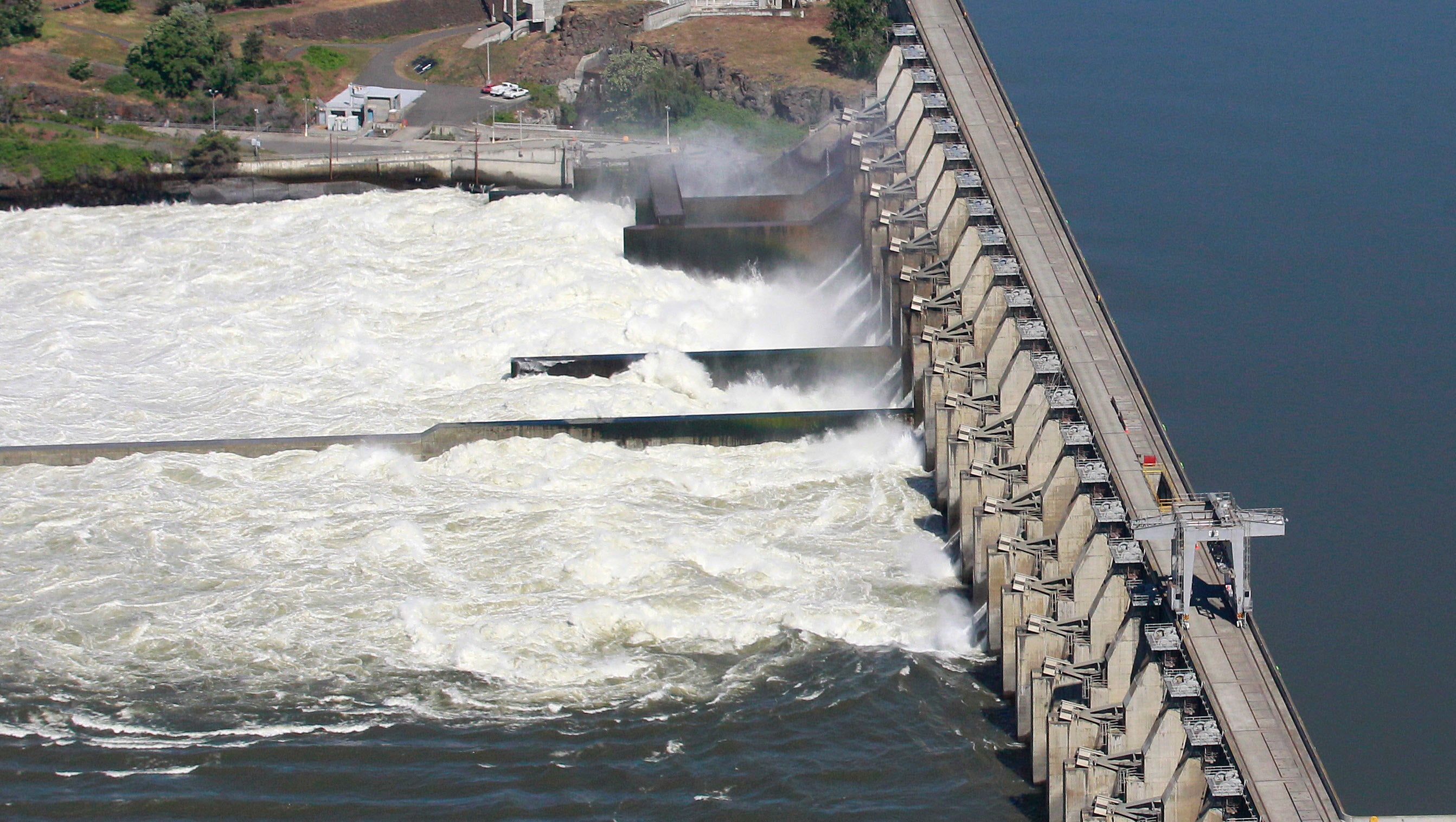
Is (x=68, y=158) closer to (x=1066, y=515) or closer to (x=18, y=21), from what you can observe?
(x=18, y=21)

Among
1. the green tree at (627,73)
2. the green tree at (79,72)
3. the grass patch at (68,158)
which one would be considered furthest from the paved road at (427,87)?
the grass patch at (68,158)

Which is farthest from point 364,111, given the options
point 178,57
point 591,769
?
point 591,769

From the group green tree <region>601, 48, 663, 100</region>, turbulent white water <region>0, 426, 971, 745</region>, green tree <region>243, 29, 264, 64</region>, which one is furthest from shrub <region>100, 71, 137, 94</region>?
turbulent white water <region>0, 426, 971, 745</region>

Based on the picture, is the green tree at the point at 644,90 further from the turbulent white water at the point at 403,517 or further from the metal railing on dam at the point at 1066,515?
the metal railing on dam at the point at 1066,515

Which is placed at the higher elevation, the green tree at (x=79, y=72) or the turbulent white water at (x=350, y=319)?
the green tree at (x=79, y=72)

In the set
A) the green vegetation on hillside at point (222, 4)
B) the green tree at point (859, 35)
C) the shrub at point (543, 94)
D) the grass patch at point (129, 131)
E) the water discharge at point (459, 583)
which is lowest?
the water discharge at point (459, 583)

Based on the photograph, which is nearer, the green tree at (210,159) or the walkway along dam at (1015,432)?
the walkway along dam at (1015,432)

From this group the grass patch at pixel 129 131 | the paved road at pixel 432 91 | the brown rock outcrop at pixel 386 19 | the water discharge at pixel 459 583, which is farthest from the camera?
the brown rock outcrop at pixel 386 19

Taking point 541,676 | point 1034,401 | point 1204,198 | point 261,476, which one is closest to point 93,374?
point 261,476
